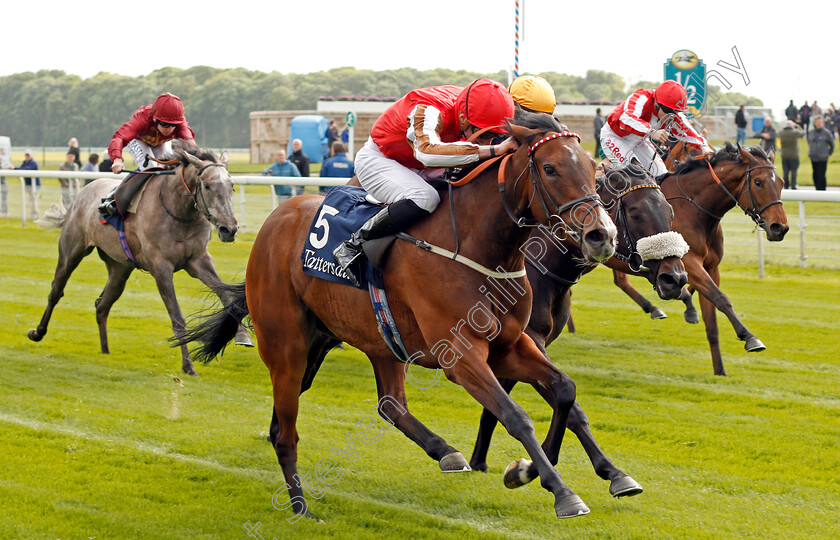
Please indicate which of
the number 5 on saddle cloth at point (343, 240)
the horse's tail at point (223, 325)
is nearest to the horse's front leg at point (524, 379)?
the number 5 on saddle cloth at point (343, 240)

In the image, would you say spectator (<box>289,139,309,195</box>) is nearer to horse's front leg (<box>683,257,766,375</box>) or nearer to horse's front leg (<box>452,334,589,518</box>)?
horse's front leg (<box>683,257,766,375</box>)

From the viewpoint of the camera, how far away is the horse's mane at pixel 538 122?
3.37 metres

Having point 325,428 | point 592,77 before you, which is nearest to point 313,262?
point 325,428

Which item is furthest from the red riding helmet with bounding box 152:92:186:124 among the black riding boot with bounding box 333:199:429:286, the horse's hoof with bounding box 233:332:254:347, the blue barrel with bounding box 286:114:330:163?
the blue barrel with bounding box 286:114:330:163

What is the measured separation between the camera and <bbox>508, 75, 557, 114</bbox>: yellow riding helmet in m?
4.05

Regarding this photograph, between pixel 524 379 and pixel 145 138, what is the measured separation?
5203mm

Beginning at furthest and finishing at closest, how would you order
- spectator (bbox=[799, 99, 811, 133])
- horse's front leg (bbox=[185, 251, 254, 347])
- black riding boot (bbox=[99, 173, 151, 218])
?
spectator (bbox=[799, 99, 811, 133])
black riding boot (bbox=[99, 173, 151, 218])
horse's front leg (bbox=[185, 251, 254, 347])

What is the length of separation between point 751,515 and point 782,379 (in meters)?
2.96

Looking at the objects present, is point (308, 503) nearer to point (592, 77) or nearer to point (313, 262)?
point (313, 262)

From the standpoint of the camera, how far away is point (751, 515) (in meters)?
3.94

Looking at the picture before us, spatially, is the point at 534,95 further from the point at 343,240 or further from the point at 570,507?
the point at 570,507

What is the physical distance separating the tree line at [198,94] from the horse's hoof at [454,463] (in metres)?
40.4

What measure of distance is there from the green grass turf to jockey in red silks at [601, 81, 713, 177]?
166 cm

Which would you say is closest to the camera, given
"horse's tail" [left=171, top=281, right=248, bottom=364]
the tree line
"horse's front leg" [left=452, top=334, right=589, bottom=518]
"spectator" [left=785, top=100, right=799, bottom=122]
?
"horse's front leg" [left=452, top=334, right=589, bottom=518]
